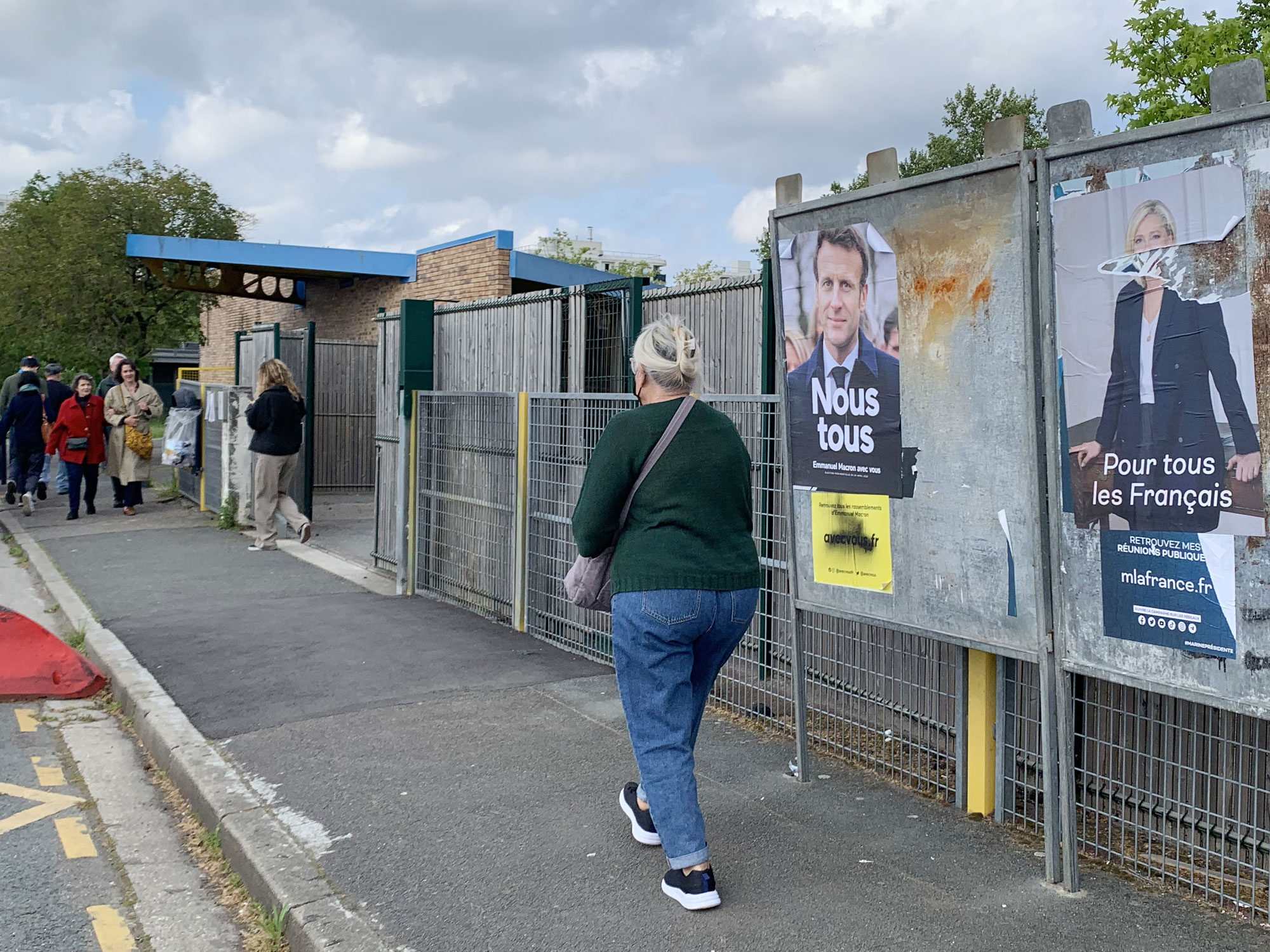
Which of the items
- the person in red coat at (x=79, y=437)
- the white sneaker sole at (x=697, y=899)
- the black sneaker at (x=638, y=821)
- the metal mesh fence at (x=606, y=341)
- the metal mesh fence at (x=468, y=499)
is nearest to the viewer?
the white sneaker sole at (x=697, y=899)

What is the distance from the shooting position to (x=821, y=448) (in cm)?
452

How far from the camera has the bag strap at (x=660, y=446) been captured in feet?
12.1

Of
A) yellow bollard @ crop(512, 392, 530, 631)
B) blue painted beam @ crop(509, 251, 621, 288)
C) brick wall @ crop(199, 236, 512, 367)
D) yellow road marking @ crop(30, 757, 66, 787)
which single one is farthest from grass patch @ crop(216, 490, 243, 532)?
yellow road marking @ crop(30, 757, 66, 787)

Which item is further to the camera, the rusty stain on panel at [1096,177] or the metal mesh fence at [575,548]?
the metal mesh fence at [575,548]

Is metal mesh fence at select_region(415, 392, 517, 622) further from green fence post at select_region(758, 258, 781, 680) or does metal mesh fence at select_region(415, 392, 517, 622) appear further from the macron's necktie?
the macron's necktie

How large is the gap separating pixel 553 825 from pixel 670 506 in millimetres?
1498

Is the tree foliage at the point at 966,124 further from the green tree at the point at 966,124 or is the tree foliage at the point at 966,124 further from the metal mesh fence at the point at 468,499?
the metal mesh fence at the point at 468,499

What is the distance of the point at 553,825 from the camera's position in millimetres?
4383

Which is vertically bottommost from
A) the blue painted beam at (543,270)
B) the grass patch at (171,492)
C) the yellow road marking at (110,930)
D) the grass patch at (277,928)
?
the yellow road marking at (110,930)

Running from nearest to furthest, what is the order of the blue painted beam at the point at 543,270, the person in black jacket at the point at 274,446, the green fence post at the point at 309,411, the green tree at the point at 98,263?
the person in black jacket at the point at 274,446, the green fence post at the point at 309,411, the blue painted beam at the point at 543,270, the green tree at the point at 98,263

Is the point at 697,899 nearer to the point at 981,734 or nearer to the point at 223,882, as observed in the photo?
the point at 981,734

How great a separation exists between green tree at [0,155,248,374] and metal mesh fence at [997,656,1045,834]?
75.5 ft

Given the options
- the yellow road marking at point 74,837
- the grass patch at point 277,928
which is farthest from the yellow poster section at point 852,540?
the yellow road marking at point 74,837

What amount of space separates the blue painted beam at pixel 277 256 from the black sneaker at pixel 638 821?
53.1 ft
